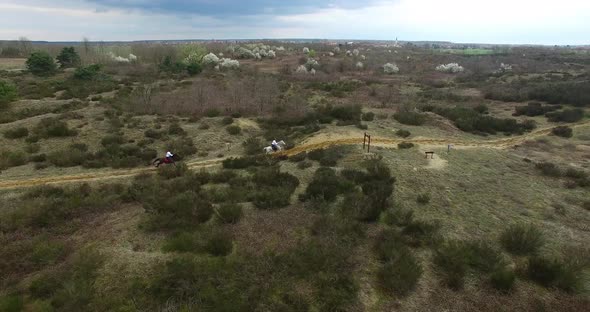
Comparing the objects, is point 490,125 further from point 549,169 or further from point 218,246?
point 218,246

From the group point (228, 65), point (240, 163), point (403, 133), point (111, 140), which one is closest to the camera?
point (240, 163)

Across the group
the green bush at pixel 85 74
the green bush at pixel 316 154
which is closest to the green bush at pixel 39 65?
the green bush at pixel 85 74

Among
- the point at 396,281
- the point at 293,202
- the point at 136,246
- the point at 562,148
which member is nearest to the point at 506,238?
the point at 396,281

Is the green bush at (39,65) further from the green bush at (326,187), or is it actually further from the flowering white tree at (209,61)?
the green bush at (326,187)

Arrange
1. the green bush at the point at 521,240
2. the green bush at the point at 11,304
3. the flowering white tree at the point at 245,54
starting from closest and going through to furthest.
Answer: the green bush at the point at 11,304
the green bush at the point at 521,240
the flowering white tree at the point at 245,54

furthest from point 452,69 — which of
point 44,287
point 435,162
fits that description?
point 44,287
